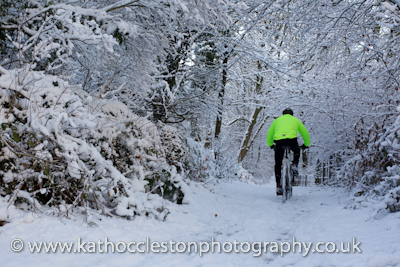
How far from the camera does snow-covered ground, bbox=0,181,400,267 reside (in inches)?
90.8

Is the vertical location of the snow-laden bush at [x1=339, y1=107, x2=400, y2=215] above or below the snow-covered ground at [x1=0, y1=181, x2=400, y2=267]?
above

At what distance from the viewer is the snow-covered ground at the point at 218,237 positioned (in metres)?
2.31

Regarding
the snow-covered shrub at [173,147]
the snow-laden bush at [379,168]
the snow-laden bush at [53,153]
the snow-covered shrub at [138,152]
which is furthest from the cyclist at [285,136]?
the snow-laden bush at [53,153]

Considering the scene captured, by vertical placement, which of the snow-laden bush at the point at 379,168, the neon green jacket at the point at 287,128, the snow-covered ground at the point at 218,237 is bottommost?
the snow-covered ground at the point at 218,237

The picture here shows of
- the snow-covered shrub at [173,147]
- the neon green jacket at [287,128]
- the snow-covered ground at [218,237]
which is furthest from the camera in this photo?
the neon green jacket at [287,128]

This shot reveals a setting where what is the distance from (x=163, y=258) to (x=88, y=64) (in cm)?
309

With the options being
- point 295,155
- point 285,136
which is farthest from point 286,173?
point 285,136

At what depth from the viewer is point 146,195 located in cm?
407

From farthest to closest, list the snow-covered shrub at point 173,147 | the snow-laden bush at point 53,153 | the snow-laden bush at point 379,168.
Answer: the snow-covered shrub at point 173,147, the snow-laden bush at point 379,168, the snow-laden bush at point 53,153

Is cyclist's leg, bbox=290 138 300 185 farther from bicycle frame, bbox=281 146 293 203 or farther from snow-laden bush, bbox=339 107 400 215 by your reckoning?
snow-laden bush, bbox=339 107 400 215

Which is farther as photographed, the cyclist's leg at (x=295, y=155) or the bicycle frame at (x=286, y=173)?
the cyclist's leg at (x=295, y=155)

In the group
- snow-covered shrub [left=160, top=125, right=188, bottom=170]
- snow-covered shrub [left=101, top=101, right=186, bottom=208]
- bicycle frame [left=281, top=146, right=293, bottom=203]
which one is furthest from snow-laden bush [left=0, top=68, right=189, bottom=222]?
bicycle frame [left=281, top=146, right=293, bottom=203]

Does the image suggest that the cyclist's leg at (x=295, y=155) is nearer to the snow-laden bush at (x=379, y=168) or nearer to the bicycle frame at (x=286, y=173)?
the bicycle frame at (x=286, y=173)

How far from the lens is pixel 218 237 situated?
331cm
